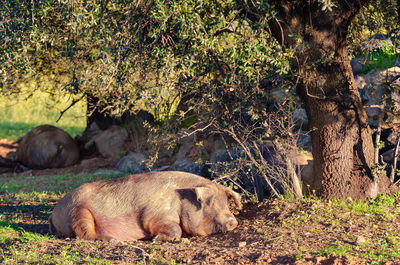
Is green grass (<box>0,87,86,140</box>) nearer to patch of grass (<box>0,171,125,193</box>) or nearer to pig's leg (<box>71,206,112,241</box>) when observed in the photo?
patch of grass (<box>0,171,125,193</box>)

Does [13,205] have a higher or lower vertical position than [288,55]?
lower

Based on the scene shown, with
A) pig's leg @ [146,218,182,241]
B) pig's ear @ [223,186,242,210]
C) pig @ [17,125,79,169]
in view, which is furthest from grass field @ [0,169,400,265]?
pig @ [17,125,79,169]

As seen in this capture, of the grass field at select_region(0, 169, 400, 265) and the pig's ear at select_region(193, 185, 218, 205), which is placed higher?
the pig's ear at select_region(193, 185, 218, 205)

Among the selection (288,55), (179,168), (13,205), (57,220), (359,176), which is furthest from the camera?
(179,168)

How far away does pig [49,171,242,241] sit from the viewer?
628 cm

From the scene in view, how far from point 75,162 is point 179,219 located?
902 centimetres

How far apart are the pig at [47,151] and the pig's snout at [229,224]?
30.6 feet

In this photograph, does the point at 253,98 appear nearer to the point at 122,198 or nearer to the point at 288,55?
the point at 288,55

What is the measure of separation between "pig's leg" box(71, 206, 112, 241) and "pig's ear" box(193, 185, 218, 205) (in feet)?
4.28

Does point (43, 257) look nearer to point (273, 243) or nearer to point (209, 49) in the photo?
point (273, 243)

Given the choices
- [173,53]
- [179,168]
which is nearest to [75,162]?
[179,168]

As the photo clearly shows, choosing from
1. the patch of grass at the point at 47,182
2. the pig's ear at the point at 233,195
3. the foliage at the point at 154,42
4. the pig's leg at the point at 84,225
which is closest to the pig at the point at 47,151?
the patch of grass at the point at 47,182

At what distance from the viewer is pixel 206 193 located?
6.32 meters

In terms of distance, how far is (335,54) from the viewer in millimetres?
6969
